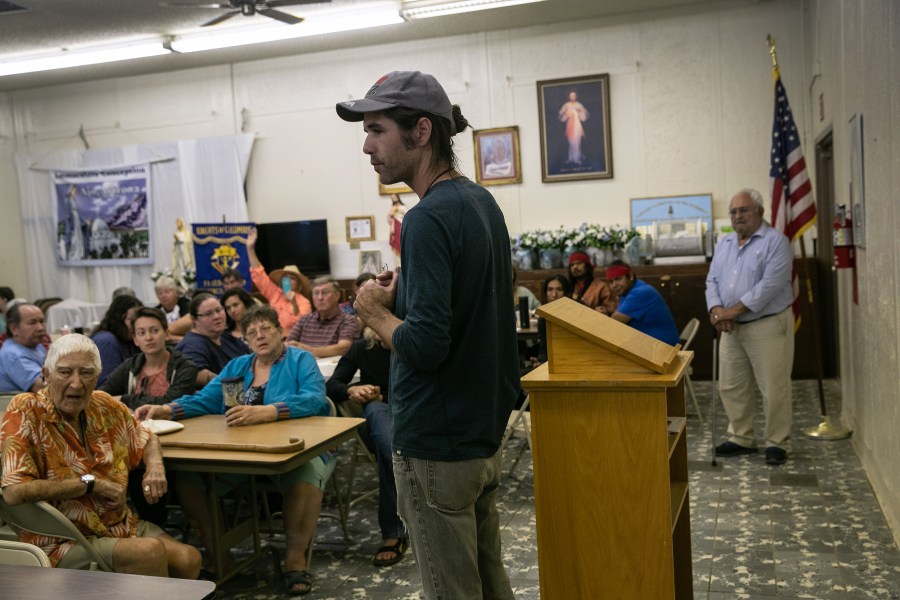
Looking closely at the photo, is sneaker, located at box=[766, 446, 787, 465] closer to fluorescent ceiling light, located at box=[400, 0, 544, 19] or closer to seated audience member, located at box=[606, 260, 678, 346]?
seated audience member, located at box=[606, 260, 678, 346]

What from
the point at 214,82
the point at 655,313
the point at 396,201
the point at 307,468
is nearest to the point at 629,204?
the point at 396,201

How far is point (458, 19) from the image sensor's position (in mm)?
9766

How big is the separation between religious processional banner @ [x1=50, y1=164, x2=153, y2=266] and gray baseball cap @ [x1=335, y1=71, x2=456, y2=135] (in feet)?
35.5

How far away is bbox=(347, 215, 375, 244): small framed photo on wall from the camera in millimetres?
11023

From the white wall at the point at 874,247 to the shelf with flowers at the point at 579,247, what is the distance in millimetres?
2983

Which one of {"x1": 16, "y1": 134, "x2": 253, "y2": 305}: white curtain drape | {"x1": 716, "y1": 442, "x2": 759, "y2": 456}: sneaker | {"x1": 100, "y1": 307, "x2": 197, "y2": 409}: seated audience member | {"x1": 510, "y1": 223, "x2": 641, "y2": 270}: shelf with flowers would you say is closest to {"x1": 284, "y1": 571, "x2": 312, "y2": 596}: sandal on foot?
{"x1": 100, "y1": 307, "x2": 197, "y2": 409}: seated audience member

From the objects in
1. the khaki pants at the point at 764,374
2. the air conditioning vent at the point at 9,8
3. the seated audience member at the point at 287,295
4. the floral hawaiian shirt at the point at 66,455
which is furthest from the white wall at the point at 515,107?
the floral hawaiian shirt at the point at 66,455

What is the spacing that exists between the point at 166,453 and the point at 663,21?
8.08 metres

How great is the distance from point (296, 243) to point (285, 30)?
8.79 feet

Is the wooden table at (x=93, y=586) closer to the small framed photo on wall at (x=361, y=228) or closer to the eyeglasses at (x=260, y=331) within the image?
the eyeglasses at (x=260, y=331)

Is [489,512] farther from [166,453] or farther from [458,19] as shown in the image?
[458,19]

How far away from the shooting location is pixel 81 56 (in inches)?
414

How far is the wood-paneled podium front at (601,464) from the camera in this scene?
247 centimetres

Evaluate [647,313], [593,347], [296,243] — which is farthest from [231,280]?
[593,347]
